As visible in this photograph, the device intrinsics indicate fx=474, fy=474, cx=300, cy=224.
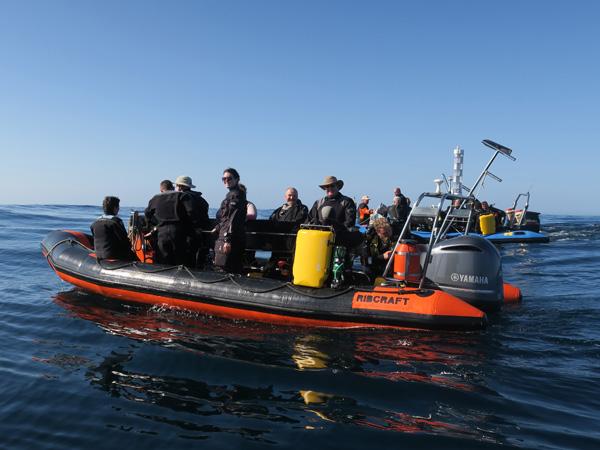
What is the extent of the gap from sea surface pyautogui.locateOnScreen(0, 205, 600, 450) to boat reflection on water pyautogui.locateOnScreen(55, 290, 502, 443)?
0.05 feet

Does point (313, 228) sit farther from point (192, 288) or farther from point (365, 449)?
point (365, 449)

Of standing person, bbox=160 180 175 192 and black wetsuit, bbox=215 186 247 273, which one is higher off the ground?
standing person, bbox=160 180 175 192

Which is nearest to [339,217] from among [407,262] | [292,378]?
[407,262]

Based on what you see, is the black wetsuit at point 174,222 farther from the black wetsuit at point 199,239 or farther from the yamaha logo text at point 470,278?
the yamaha logo text at point 470,278

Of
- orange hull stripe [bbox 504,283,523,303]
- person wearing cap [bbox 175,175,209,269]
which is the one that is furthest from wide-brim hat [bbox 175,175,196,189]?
orange hull stripe [bbox 504,283,523,303]

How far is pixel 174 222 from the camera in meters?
6.40

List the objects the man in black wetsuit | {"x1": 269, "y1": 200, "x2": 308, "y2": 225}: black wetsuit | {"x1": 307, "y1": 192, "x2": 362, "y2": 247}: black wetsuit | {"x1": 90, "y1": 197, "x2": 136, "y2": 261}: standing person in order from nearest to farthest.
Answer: {"x1": 307, "y1": 192, "x2": 362, "y2": 247}: black wetsuit
the man in black wetsuit
{"x1": 90, "y1": 197, "x2": 136, "y2": 261}: standing person
{"x1": 269, "y1": 200, "x2": 308, "y2": 225}: black wetsuit

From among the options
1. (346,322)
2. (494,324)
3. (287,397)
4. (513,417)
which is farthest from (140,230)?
(513,417)

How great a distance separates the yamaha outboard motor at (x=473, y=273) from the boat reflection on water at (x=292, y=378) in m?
0.44

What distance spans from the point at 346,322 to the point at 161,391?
233 cm

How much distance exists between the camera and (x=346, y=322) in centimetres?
539

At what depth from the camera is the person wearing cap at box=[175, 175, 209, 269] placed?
6.46 metres

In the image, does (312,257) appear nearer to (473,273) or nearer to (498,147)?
(473,273)

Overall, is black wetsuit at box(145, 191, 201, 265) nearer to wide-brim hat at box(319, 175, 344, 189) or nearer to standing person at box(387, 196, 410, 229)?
wide-brim hat at box(319, 175, 344, 189)
